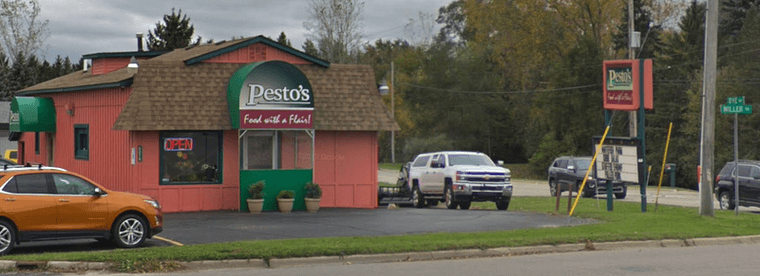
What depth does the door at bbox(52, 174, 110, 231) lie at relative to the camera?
16109mm

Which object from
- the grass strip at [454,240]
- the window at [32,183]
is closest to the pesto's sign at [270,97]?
the grass strip at [454,240]

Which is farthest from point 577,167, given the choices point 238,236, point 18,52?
point 18,52

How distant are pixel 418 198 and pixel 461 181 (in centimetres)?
334

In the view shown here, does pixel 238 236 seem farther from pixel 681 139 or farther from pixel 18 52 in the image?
pixel 18 52

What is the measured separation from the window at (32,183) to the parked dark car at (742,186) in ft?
71.2

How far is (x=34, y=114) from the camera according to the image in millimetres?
30125

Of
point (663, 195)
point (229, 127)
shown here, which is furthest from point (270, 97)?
point (663, 195)

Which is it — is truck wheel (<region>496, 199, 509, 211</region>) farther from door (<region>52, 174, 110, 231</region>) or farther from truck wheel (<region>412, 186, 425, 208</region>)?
door (<region>52, 174, 110, 231</region>)

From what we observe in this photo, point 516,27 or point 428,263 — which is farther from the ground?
point 516,27

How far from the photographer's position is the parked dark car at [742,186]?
29.9 metres

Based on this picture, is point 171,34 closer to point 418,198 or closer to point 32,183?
point 418,198

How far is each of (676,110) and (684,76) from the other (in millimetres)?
2396

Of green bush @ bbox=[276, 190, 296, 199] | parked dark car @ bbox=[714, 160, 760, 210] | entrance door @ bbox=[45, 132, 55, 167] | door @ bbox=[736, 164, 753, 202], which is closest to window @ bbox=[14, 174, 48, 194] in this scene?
green bush @ bbox=[276, 190, 296, 199]

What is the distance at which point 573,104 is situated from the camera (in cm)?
6812
